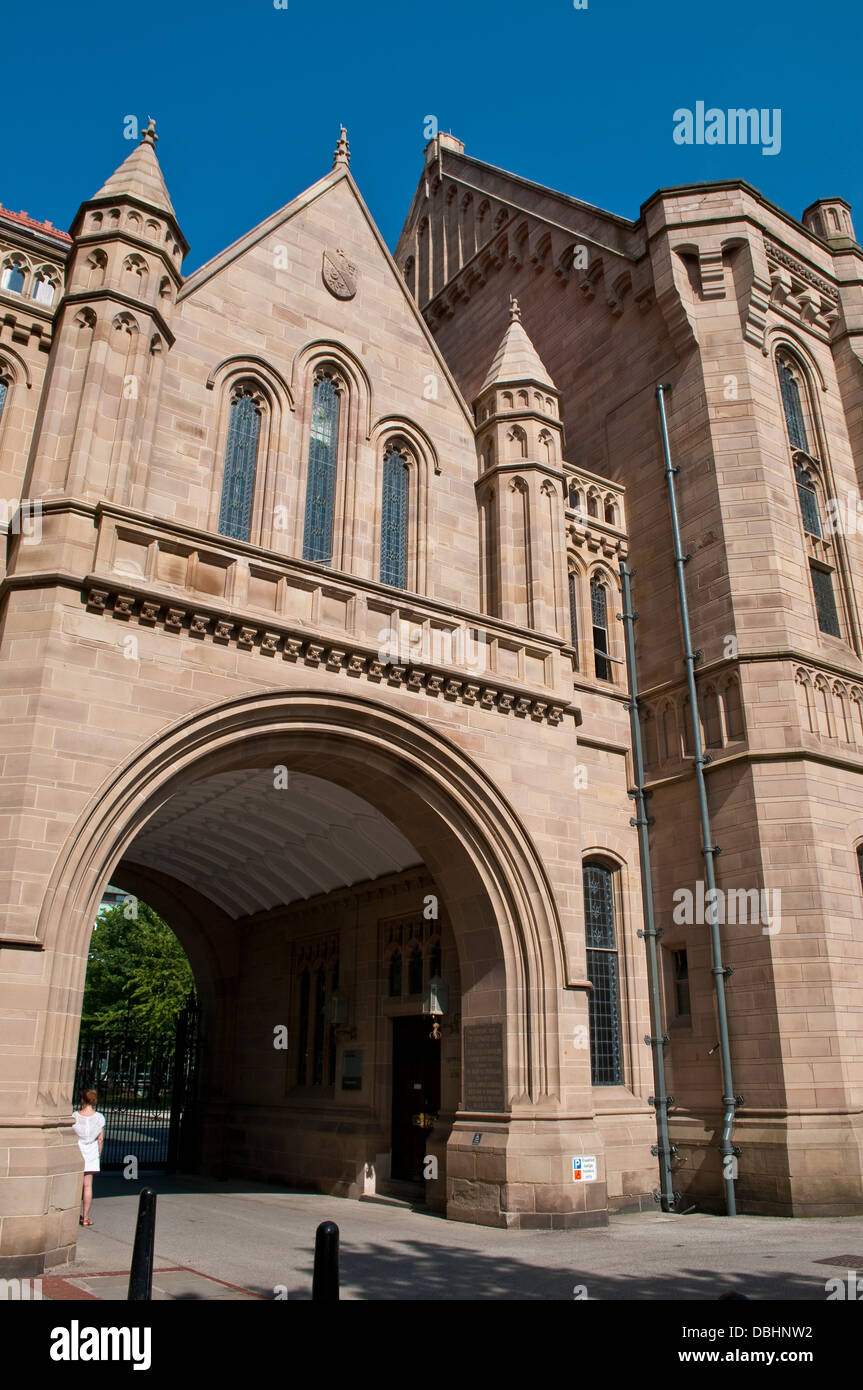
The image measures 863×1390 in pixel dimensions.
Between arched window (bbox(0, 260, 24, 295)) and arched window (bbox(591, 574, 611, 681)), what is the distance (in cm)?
1091

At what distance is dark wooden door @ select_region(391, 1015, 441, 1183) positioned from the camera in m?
16.0

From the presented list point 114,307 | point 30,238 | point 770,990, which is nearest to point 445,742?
point 770,990

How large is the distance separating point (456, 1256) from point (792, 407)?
16518 millimetres

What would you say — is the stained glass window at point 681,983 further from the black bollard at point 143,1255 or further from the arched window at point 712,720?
the black bollard at point 143,1255

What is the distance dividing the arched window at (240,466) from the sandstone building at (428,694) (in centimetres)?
5

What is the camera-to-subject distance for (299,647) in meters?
12.9

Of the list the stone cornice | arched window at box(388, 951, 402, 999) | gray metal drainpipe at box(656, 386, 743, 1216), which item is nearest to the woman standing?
arched window at box(388, 951, 402, 999)

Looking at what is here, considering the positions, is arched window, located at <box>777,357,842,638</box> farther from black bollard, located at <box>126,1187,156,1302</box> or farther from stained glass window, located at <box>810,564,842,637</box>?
black bollard, located at <box>126,1187,156,1302</box>

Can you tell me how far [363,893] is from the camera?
1812 centimetres

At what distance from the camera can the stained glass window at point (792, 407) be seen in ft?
64.7

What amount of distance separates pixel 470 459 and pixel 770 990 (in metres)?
10.1

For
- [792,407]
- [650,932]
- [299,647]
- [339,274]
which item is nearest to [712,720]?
[650,932]

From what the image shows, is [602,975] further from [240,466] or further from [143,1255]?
[143,1255]

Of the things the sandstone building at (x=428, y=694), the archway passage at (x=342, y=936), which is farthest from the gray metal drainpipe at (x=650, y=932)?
the archway passage at (x=342, y=936)
